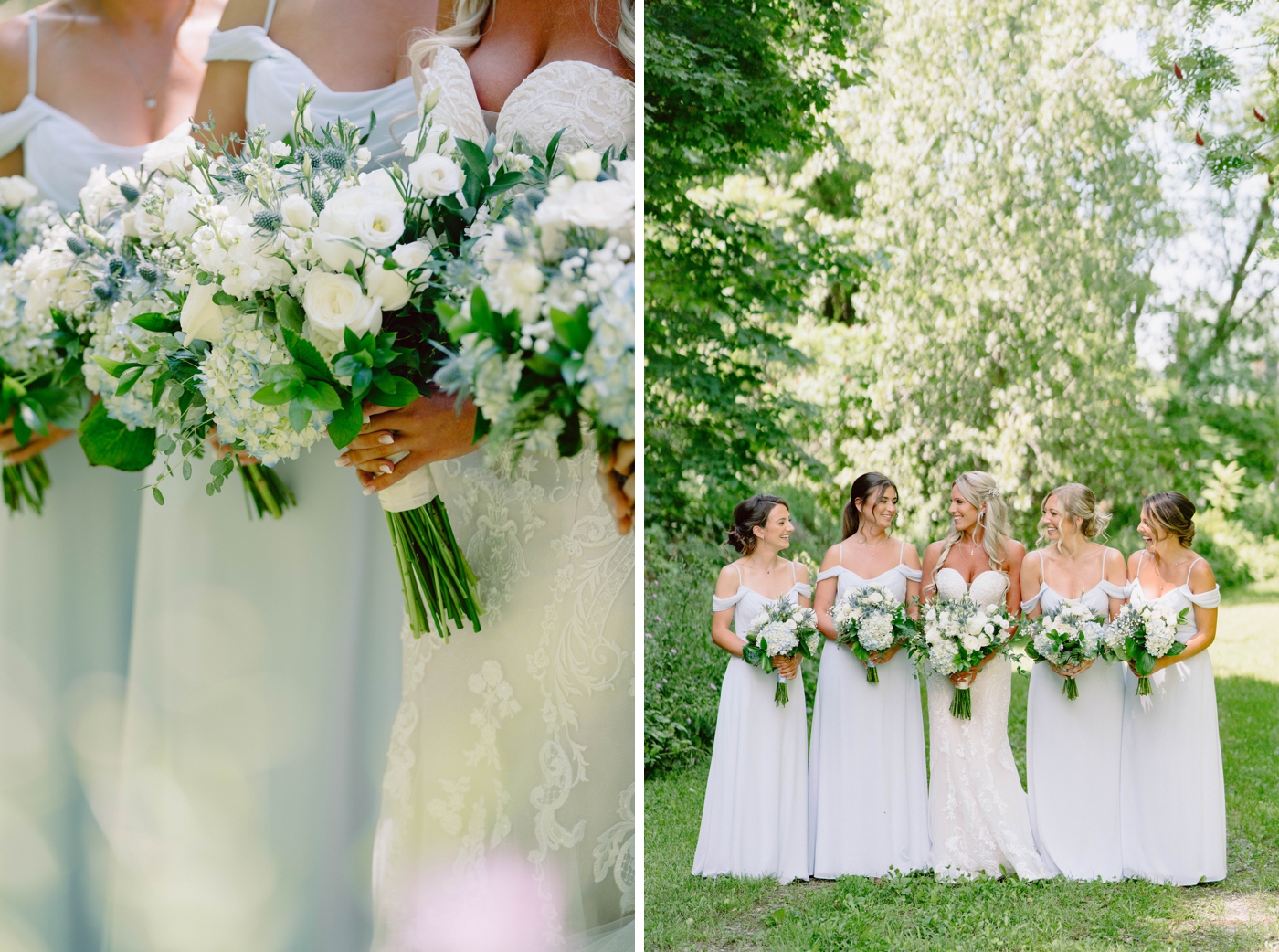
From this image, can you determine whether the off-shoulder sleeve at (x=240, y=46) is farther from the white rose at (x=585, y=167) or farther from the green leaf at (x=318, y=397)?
the white rose at (x=585, y=167)

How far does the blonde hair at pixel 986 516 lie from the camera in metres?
3.35

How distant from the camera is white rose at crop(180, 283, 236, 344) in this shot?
1.56 meters

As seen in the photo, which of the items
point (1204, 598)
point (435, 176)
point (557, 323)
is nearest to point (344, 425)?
point (435, 176)

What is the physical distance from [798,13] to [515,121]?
10.7 ft

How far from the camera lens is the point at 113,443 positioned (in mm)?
2029

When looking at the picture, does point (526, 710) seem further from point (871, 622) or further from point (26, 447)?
point (871, 622)

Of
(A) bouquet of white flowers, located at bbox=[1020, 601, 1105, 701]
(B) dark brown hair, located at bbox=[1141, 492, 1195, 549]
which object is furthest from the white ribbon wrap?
(B) dark brown hair, located at bbox=[1141, 492, 1195, 549]

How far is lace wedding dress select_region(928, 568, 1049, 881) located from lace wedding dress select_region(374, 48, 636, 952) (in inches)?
74.2

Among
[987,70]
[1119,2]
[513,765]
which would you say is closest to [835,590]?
[513,765]

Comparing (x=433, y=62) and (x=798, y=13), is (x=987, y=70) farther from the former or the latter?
(x=433, y=62)

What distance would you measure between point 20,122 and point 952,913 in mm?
3439

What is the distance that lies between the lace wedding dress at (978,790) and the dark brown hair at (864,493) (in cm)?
35

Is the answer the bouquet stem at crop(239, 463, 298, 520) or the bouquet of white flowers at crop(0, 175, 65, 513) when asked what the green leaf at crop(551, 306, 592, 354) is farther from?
the bouquet of white flowers at crop(0, 175, 65, 513)

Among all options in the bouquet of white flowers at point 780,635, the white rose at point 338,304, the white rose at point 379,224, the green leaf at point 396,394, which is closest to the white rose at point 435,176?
the white rose at point 379,224
